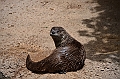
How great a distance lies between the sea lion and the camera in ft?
13.8

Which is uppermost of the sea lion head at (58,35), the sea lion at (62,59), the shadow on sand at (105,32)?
the sea lion head at (58,35)

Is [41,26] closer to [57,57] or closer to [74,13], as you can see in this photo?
[74,13]

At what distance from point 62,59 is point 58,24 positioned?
274 centimetres

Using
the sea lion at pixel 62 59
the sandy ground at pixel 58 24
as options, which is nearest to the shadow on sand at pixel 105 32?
the sandy ground at pixel 58 24

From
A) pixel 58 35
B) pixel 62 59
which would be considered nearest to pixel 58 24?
pixel 58 35

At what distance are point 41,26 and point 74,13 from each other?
1153 mm

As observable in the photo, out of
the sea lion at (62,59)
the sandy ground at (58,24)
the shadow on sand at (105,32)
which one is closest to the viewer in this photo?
the sea lion at (62,59)

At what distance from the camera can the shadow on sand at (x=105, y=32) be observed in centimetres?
515

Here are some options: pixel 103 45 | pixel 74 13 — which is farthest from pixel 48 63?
pixel 74 13

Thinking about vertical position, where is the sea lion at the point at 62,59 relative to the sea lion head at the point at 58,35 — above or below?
below

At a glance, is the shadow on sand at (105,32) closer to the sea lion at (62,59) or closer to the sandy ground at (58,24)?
the sandy ground at (58,24)

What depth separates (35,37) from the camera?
20.4 feet

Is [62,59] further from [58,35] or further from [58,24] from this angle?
[58,24]

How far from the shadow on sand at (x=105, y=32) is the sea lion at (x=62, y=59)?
547mm
